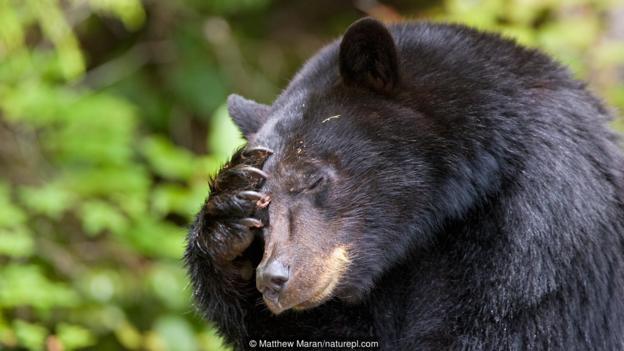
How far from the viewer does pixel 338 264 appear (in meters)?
3.12

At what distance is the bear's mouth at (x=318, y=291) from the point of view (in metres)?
2.92

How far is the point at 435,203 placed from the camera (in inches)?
128

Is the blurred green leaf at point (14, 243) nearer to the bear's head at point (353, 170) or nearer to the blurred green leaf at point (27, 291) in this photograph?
the blurred green leaf at point (27, 291)

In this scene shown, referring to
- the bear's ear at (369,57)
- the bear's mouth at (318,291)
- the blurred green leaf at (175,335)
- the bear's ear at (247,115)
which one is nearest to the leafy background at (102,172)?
the blurred green leaf at (175,335)

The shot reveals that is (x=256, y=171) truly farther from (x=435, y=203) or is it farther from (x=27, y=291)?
(x=27, y=291)

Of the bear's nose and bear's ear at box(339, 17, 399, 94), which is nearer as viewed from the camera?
the bear's nose

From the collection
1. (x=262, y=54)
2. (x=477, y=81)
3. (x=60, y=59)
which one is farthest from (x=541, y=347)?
(x=262, y=54)

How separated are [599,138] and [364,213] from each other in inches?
35.7

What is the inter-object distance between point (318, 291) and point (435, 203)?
0.56 metres

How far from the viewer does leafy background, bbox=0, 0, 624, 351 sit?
533cm

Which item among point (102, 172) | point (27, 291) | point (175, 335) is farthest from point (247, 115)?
point (102, 172)

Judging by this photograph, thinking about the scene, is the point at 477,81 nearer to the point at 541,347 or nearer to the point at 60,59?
the point at 541,347

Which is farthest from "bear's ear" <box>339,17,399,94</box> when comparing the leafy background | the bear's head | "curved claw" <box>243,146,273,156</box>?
the leafy background

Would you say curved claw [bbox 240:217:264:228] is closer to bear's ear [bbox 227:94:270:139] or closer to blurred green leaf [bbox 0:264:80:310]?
bear's ear [bbox 227:94:270:139]
